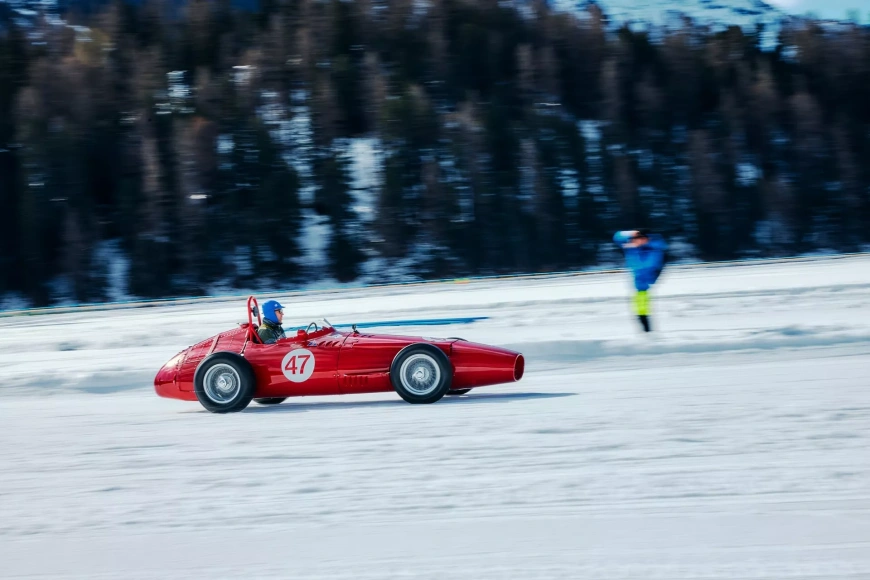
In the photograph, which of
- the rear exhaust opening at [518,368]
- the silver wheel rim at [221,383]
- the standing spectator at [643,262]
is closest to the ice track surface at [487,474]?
the rear exhaust opening at [518,368]

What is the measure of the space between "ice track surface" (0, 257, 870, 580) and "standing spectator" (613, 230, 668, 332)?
0.92m

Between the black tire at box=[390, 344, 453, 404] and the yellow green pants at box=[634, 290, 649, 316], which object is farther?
the yellow green pants at box=[634, 290, 649, 316]

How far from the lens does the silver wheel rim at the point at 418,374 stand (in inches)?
319

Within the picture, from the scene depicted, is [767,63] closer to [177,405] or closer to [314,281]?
[314,281]

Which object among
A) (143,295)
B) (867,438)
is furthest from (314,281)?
(867,438)

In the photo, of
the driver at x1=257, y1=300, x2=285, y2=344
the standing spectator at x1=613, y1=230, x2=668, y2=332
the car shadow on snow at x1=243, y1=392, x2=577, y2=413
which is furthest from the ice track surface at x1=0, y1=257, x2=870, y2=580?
the standing spectator at x1=613, y1=230, x2=668, y2=332

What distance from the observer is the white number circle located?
→ 830 cm

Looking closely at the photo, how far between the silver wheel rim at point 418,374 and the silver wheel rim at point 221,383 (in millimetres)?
1596

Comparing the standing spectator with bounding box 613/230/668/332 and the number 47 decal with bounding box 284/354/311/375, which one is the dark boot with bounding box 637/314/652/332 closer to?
the standing spectator with bounding box 613/230/668/332

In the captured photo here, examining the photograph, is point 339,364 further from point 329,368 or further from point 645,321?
point 645,321

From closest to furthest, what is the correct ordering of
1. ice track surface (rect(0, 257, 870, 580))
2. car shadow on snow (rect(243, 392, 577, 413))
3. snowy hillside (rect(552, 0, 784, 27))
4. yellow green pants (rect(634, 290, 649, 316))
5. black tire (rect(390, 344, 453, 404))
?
1. ice track surface (rect(0, 257, 870, 580))
2. black tire (rect(390, 344, 453, 404))
3. car shadow on snow (rect(243, 392, 577, 413))
4. yellow green pants (rect(634, 290, 649, 316))
5. snowy hillside (rect(552, 0, 784, 27))

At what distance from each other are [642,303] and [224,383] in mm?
5713

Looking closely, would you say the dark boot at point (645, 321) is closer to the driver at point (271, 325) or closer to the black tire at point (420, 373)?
the black tire at point (420, 373)

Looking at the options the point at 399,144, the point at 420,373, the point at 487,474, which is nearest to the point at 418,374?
the point at 420,373
